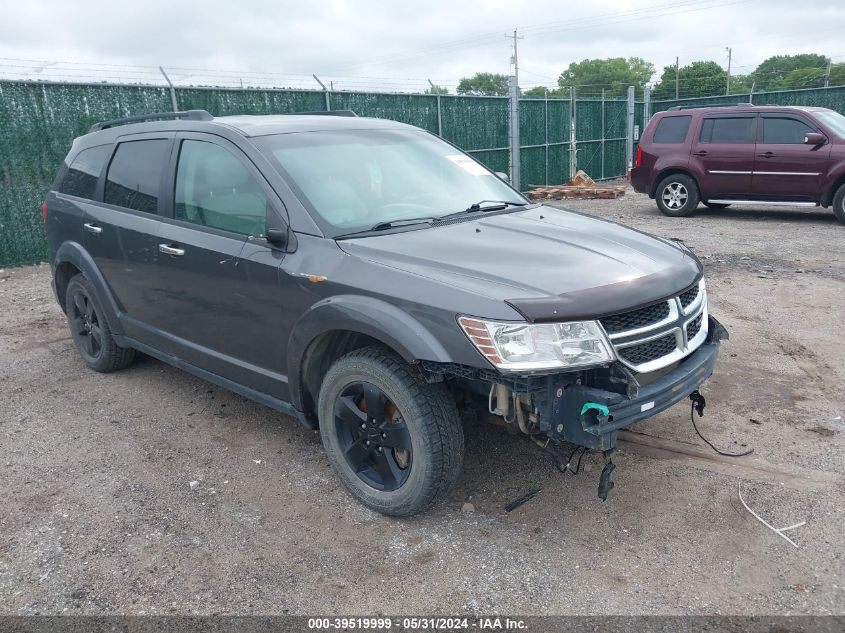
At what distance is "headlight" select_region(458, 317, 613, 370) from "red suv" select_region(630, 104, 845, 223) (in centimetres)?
1007

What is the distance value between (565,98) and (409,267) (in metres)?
16.0

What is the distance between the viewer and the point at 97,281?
16.1 feet

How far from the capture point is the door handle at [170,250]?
4.05 meters

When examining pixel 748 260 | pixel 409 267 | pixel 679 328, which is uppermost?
pixel 409 267

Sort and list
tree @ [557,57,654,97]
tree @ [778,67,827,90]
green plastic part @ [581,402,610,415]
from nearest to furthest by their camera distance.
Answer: green plastic part @ [581,402,610,415] → tree @ [778,67,827,90] → tree @ [557,57,654,97]

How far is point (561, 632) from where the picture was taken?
2590 millimetres

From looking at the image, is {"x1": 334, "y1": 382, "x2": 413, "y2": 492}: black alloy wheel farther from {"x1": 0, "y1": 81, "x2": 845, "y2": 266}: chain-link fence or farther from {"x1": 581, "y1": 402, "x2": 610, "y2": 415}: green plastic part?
{"x1": 0, "y1": 81, "x2": 845, "y2": 266}: chain-link fence

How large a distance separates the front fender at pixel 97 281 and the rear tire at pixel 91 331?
0.08 metres

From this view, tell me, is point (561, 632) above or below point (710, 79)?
below

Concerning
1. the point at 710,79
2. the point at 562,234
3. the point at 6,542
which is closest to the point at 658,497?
the point at 562,234

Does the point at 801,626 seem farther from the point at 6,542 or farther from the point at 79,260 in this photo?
the point at 79,260

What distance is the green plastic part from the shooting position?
108 inches

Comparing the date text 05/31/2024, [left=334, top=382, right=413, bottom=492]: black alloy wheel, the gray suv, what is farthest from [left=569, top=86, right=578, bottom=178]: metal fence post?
the date text 05/31/2024

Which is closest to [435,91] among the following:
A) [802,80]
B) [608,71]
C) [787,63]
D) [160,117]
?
[160,117]
